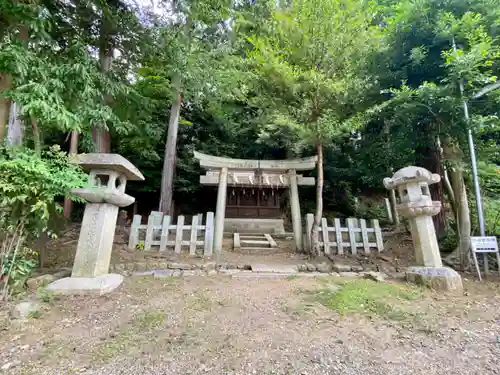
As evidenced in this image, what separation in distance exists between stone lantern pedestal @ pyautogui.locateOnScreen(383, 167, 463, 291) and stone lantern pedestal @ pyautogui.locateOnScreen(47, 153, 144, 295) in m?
4.97

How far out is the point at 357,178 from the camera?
1123cm

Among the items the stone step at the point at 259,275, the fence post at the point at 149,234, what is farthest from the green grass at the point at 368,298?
the fence post at the point at 149,234

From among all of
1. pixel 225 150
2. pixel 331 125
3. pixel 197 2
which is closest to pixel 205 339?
pixel 331 125

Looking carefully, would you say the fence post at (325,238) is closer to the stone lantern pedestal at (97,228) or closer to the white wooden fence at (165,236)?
the white wooden fence at (165,236)

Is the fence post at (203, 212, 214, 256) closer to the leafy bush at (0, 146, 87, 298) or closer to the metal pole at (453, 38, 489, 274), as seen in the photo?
the leafy bush at (0, 146, 87, 298)

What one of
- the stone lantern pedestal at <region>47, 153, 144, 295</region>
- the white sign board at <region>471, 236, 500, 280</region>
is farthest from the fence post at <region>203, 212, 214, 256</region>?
the white sign board at <region>471, 236, 500, 280</region>

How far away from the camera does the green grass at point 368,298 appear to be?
3082 mm

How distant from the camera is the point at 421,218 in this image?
4531mm

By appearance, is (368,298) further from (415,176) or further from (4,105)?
(4,105)

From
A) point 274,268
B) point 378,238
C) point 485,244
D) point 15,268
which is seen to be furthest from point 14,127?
point 485,244

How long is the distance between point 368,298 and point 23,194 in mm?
4648

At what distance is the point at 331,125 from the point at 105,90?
4749 millimetres

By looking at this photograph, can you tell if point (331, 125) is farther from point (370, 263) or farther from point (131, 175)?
point (131, 175)

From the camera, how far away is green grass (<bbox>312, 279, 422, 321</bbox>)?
3.08m
